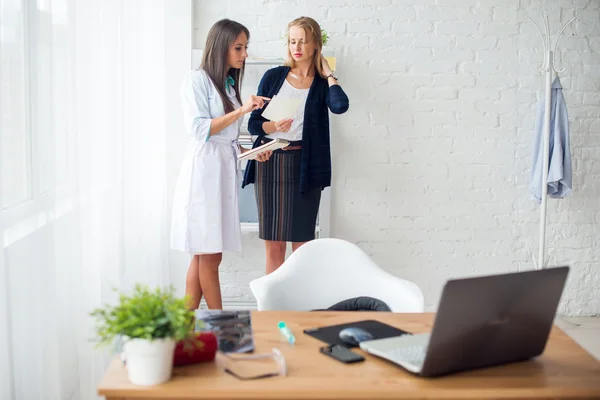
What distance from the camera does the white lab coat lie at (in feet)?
11.9

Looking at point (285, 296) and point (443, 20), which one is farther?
point (443, 20)

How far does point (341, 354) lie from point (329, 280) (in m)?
1.01

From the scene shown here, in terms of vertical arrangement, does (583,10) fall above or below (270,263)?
above

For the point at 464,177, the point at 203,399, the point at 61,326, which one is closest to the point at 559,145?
the point at 464,177

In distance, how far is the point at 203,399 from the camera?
4.79ft

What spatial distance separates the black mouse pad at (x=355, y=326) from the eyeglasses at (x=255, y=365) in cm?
16

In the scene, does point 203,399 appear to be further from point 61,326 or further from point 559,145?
point 559,145

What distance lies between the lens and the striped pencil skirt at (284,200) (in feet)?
12.9

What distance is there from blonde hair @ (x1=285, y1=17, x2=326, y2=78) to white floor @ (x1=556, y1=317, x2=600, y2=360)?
210cm

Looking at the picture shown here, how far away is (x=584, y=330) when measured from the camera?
449 cm

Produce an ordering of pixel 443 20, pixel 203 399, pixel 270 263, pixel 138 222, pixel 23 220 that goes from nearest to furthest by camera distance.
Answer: pixel 203 399 < pixel 23 220 < pixel 138 222 < pixel 270 263 < pixel 443 20

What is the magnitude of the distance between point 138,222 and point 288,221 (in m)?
0.79

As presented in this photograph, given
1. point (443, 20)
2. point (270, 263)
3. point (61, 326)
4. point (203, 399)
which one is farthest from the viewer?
point (443, 20)

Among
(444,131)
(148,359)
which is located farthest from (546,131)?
(148,359)
